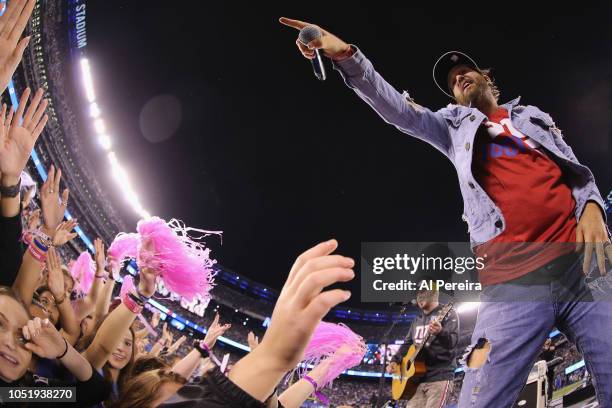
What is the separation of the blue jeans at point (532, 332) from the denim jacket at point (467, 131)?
331mm

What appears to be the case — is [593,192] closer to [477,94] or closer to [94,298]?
[477,94]

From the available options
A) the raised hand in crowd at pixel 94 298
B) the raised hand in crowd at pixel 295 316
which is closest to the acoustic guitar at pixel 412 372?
the raised hand in crowd at pixel 94 298

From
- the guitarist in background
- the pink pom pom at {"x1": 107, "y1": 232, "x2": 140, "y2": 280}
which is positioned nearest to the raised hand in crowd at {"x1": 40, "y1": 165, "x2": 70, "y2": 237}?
the pink pom pom at {"x1": 107, "y1": 232, "x2": 140, "y2": 280}

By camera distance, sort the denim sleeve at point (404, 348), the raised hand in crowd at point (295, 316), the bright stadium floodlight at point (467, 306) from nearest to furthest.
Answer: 1. the raised hand in crowd at point (295, 316)
2. the bright stadium floodlight at point (467, 306)
3. the denim sleeve at point (404, 348)

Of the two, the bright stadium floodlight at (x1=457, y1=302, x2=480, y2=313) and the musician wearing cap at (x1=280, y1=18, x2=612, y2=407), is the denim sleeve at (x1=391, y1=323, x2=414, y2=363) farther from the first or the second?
the musician wearing cap at (x1=280, y1=18, x2=612, y2=407)

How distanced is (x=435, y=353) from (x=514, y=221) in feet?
6.98

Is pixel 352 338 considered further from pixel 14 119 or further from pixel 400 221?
pixel 400 221

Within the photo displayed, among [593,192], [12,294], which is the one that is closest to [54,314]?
[12,294]

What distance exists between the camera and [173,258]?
2.60 metres

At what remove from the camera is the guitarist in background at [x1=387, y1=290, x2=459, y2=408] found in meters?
3.81

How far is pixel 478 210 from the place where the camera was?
7.47ft

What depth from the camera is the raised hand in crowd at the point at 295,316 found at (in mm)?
798

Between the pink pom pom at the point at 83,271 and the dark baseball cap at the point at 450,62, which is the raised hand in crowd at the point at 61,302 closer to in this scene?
the pink pom pom at the point at 83,271

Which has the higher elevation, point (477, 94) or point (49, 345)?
point (477, 94)
